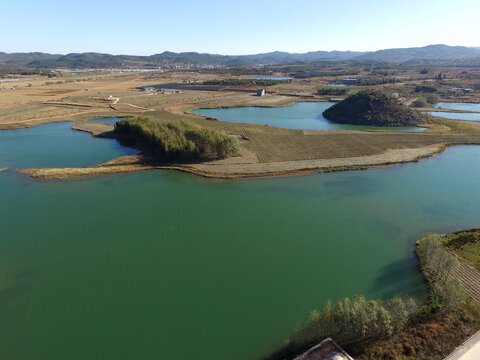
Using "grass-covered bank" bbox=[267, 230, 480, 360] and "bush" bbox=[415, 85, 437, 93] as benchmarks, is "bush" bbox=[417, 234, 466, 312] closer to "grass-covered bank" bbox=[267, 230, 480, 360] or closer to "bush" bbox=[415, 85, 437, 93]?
"grass-covered bank" bbox=[267, 230, 480, 360]

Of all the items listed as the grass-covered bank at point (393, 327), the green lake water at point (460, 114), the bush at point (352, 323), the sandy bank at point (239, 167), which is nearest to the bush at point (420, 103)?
the green lake water at point (460, 114)

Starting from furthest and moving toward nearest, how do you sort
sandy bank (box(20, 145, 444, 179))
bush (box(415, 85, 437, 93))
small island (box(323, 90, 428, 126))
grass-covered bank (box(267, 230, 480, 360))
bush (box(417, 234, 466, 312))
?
1. bush (box(415, 85, 437, 93))
2. small island (box(323, 90, 428, 126))
3. sandy bank (box(20, 145, 444, 179))
4. bush (box(417, 234, 466, 312))
5. grass-covered bank (box(267, 230, 480, 360))

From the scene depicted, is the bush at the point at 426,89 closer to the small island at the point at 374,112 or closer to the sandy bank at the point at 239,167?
the small island at the point at 374,112

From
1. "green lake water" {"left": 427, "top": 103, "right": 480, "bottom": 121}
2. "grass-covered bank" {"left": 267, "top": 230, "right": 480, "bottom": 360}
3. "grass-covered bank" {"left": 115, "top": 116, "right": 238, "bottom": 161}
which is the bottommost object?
"grass-covered bank" {"left": 267, "top": 230, "right": 480, "bottom": 360}

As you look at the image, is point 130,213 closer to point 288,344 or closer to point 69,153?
point 288,344

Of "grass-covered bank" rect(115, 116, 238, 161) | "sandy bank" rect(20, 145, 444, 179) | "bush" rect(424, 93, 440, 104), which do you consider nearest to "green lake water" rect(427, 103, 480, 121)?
"bush" rect(424, 93, 440, 104)

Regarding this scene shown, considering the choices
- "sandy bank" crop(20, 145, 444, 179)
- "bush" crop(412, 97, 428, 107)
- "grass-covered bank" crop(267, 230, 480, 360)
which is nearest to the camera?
"grass-covered bank" crop(267, 230, 480, 360)
